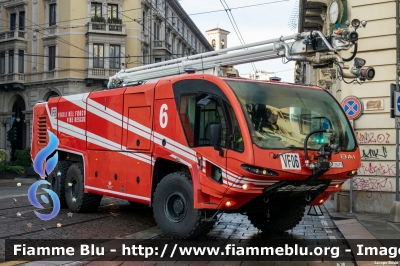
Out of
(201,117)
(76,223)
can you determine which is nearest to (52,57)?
(76,223)

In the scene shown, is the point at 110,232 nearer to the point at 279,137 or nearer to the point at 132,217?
the point at 132,217

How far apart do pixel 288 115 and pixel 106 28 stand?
3228cm

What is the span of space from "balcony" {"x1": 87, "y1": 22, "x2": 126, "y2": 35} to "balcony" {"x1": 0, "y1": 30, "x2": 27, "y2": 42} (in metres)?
6.13

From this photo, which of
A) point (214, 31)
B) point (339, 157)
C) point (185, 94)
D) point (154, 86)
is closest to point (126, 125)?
point (154, 86)

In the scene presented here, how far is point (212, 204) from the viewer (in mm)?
8250

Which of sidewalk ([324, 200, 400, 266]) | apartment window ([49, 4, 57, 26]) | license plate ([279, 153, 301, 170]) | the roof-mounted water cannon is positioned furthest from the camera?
apartment window ([49, 4, 57, 26])

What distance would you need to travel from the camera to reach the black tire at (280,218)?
31.9ft

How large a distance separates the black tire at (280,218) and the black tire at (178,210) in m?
1.50

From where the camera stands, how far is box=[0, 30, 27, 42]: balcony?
134ft

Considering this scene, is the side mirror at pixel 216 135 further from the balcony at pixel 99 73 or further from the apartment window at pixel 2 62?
the apartment window at pixel 2 62

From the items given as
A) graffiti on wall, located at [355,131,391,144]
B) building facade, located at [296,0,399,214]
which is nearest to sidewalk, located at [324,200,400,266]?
building facade, located at [296,0,399,214]

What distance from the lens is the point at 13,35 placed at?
41312mm

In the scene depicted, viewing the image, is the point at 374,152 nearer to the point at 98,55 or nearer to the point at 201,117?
the point at 201,117

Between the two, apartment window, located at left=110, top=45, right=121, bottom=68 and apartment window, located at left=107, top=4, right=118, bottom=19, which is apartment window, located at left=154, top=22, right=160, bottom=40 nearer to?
apartment window, located at left=107, top=4, right=118, bottom=19
